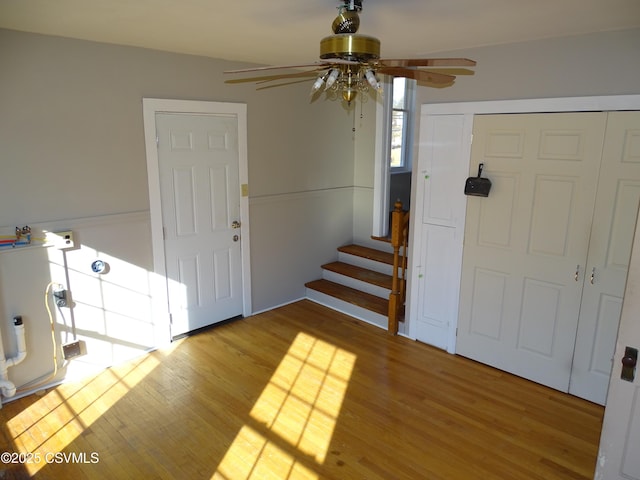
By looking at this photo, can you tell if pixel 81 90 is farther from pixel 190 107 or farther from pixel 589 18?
pixel 589 18

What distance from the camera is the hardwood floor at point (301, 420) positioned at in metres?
2.55

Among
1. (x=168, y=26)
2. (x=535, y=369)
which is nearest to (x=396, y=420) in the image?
(x=535, y=369)

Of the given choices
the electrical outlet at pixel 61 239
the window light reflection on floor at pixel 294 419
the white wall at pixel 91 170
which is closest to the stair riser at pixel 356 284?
the window light reflection on floor at pixel 294 419

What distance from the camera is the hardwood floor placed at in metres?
2.55

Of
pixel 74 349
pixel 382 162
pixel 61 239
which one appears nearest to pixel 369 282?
pixel 382 162

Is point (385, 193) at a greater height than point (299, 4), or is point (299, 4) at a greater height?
point (299, 4)

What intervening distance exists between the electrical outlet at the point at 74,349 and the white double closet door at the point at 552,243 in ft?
10.2

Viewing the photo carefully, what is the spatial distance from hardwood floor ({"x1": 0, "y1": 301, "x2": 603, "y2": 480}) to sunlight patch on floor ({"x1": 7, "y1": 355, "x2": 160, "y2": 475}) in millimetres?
10

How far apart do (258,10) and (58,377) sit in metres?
2.98

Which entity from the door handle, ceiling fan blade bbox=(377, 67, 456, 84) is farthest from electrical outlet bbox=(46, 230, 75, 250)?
the door handle

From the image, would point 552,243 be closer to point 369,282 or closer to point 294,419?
point 369,282

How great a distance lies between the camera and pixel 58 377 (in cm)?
335

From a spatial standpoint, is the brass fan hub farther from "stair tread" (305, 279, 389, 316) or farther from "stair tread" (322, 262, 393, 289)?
"stair tread" (322, 262, 393, 289)

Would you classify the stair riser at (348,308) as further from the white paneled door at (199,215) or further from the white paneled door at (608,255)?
the white paneled door at (608,255)
